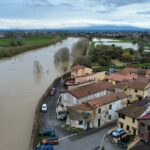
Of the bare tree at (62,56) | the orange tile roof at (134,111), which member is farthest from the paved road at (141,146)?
the bare tree at (62,56)

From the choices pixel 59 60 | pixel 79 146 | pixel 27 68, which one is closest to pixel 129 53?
pixel 59 60

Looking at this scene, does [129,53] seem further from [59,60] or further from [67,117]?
[67,117]

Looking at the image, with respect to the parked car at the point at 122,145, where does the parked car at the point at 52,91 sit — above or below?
above

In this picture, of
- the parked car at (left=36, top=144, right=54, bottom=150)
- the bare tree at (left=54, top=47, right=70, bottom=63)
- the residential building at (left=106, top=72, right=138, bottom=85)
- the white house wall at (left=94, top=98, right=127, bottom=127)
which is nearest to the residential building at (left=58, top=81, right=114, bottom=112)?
the white house wall at (left=94, top=98, right=127, bottom=127)

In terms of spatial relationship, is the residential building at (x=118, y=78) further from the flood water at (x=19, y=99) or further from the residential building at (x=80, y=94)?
the flood water at (x=19, y=99)

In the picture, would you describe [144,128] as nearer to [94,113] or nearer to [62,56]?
[94,113]

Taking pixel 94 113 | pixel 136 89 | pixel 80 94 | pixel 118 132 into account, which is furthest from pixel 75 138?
pixel 136 89

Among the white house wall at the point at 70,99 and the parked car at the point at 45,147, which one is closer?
the parked car at the point at 45,147
